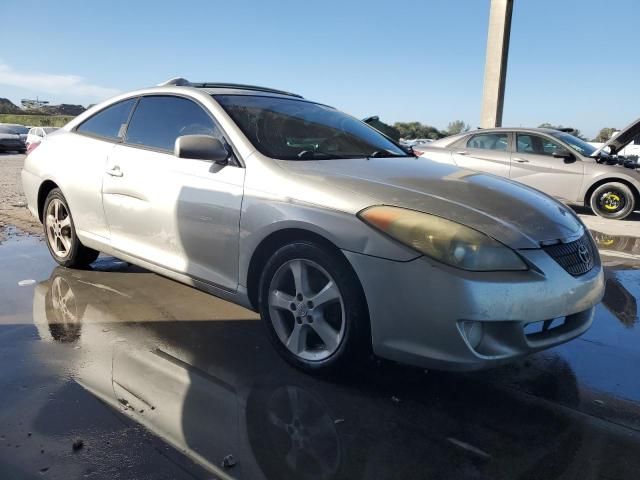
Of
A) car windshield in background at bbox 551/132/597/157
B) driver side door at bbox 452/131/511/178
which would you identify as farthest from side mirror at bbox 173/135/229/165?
car windshield in background at bbox 551/132/597/157

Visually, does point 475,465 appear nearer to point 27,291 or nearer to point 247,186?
point 247,186

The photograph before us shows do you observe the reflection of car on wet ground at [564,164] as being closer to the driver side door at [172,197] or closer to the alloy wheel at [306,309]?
the driver side door at [172,197]

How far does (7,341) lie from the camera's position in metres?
3.34

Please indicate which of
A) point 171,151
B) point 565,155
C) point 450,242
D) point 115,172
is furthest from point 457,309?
point 565,155

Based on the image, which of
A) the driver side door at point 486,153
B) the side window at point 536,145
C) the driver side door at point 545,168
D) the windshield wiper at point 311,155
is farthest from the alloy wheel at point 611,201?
the windshield wiper at point 311,155

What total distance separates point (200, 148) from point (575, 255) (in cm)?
213

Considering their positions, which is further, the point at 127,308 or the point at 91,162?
the point at 91,162

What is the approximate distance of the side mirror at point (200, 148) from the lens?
10.4ft

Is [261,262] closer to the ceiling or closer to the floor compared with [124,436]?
closer to the ceiling

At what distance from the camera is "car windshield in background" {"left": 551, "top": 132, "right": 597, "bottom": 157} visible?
881 cm

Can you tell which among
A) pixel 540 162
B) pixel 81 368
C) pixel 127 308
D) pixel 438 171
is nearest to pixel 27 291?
pixel 127 308

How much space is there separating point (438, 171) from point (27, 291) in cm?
330

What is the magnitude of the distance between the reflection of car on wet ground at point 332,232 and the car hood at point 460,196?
0.04 ft

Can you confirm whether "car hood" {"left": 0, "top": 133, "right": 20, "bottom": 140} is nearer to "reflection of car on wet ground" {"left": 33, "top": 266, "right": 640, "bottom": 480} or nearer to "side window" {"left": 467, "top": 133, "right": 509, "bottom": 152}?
"side window" {"left": 467, "top": 133, "right": 509, "bottom": 152}
